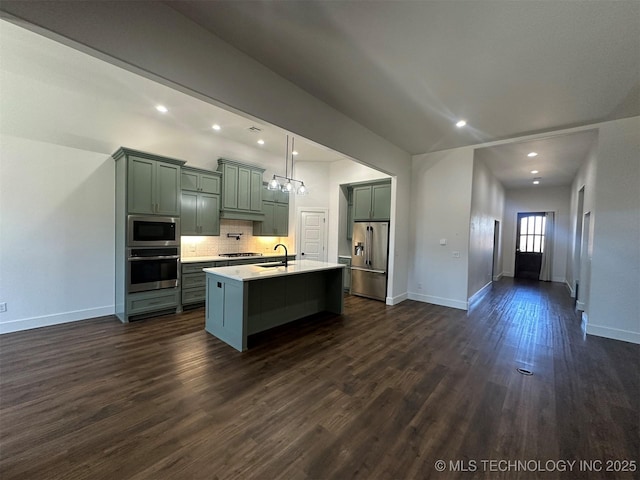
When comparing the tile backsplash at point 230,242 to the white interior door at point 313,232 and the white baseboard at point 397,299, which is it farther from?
the white baseboard at point 397,299

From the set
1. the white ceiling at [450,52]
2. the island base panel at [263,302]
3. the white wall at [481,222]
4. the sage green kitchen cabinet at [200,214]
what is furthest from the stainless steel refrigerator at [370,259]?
the sage green kitchen cabinet at [200,214]

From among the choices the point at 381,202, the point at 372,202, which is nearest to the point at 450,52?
the point at 381,202

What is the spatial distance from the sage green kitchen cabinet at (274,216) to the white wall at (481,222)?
415 centimetres

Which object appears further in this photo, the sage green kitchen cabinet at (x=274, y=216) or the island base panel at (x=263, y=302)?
the sage green kitchen cabinet at (x=274, y=216)

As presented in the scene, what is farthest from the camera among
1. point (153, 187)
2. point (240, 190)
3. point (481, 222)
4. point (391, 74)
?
point (481, 222)

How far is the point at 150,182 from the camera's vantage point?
13.5ft

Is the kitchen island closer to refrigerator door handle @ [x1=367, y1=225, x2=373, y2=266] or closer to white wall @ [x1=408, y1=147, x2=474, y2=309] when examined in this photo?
refrigerator door handle @ [x1=367, y1=225, x2=373, y2=266]

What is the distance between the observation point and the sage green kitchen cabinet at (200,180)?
4.74 meters

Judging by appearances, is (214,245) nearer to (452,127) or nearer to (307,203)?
(307,203)

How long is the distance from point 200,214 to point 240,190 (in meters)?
1.04

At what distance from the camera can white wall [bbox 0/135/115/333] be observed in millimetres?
3455

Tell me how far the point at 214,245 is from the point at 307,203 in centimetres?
256

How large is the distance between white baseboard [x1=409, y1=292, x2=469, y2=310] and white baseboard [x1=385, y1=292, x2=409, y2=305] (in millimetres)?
128

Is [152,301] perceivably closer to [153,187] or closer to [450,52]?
[153,187]
